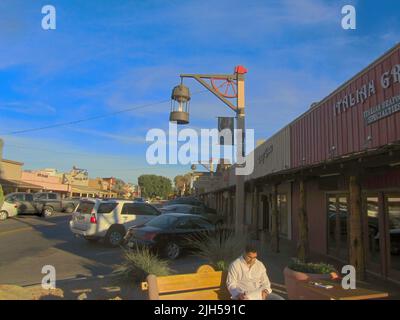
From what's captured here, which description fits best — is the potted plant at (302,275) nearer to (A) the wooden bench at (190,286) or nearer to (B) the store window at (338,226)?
(A) the wooden bench at (190,286)

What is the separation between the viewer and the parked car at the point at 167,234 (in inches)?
479

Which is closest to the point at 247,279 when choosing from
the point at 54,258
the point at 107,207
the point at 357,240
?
the point at 357,240

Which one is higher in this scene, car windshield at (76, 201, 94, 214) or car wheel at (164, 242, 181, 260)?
car windshield at (76, 201, 94, 214)

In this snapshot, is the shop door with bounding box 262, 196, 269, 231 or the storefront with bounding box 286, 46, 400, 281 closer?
the storefront with bounding box 286, 46, 400, 281

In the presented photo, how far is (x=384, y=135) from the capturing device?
372 inches

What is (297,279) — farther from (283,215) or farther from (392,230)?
(283,215)

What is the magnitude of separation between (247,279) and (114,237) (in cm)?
1070

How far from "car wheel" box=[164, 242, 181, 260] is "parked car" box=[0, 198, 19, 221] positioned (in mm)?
18066

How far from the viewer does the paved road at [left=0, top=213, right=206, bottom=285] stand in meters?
9.85

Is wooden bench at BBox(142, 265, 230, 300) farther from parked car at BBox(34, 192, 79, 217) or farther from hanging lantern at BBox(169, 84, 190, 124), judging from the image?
parked car at BBox(34, 192, 79, 217)

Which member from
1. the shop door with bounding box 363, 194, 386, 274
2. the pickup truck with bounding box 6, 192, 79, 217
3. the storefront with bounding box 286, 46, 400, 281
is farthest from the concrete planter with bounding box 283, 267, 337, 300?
the pickup truck with bounding box 6, 192, 79, 217

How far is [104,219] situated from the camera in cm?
1512
